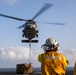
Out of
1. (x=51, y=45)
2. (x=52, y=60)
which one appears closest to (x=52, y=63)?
(x=52, y=60)

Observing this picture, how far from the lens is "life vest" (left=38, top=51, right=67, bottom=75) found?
12531mm

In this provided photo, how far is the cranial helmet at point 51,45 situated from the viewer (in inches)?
486

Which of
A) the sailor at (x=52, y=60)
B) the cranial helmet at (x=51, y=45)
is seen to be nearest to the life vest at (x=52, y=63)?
the sailor at (x=52, y=60)

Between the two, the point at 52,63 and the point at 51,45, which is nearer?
the point at 51,45

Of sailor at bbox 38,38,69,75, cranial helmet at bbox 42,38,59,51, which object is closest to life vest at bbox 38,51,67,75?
sailor at bbox 38,38,69,75

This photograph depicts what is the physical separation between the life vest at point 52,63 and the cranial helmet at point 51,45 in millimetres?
252

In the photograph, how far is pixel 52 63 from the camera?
12.7m

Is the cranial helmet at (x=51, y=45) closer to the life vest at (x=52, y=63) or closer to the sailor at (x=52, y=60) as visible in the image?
the sailor at (x=52, y=60)

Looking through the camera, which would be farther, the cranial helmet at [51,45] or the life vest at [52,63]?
the life vest at [52,63]

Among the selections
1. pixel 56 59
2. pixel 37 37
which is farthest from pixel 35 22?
pixel 56 59

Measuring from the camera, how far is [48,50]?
12.6 m

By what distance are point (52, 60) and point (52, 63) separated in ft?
0.36

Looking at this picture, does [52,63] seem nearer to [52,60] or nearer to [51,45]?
[52,60]

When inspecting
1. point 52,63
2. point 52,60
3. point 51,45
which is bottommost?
point 52,63
